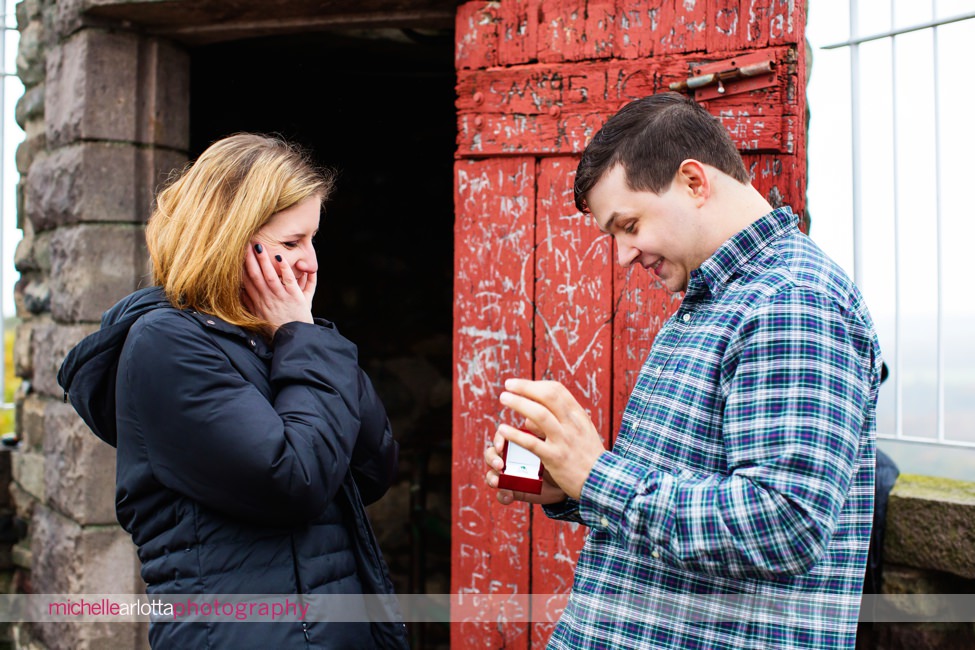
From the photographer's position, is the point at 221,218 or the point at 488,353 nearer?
the point at 221,218

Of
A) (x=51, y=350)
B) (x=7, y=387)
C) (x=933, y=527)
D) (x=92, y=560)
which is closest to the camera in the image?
(x=933, y=527)

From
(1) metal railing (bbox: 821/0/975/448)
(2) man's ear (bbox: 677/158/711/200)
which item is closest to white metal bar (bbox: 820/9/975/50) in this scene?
(1) metal railing (bbox: 821/0/975/448)

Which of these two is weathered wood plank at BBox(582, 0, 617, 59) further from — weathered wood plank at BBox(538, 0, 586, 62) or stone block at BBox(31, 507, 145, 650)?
stone block at BBox(31, 507, 145, 650)

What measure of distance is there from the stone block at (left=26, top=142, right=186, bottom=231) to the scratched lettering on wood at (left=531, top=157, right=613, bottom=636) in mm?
1574

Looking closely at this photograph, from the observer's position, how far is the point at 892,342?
98.5 inches

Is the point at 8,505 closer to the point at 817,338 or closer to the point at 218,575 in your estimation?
the point at 218,575

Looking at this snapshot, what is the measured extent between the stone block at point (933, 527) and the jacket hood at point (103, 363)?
2.03m

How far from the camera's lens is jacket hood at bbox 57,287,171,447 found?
5.00ft

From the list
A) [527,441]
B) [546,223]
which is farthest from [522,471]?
[546,223]

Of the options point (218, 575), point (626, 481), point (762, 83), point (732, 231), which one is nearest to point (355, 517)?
point (218, 575)

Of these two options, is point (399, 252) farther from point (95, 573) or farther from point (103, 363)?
point (103, 363)

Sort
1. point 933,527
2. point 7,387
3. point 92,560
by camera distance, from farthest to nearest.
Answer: point 7,387
point 92,560
point 933,527

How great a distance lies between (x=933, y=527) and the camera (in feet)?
7.48

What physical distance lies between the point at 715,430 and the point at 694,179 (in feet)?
1.37
